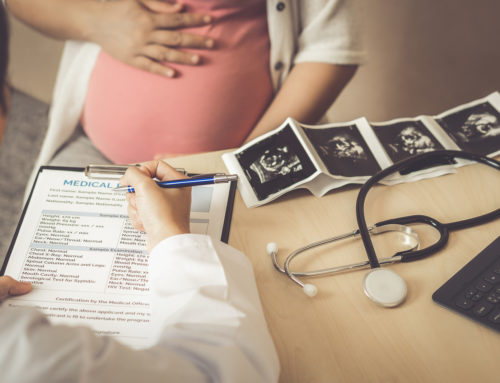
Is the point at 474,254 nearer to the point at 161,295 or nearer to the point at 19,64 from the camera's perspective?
the point at 161,295

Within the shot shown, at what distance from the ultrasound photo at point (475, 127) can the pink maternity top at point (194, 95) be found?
430 millimetres

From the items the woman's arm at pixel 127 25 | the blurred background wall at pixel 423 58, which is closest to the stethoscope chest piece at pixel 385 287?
the woman's arm at pixel 127 25

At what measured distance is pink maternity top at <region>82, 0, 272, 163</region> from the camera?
88cm

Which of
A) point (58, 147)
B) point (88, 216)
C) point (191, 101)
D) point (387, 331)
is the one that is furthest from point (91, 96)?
point (387, 331)

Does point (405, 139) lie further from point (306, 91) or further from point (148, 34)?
point (148, 34)

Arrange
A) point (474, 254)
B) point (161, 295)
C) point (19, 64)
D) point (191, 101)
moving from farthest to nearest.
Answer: point (19, 64), point (191, 101), point (474, 254), point (161, 295)

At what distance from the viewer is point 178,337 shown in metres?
0.41

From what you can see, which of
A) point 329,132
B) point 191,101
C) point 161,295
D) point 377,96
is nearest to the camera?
point 161,295

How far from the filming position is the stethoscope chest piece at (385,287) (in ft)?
1.68

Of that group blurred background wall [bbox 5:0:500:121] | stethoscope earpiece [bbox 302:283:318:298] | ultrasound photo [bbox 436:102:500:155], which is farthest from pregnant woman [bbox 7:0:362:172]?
blurred background wall [bbox 5:0:500:121]

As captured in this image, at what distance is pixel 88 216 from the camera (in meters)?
0.62

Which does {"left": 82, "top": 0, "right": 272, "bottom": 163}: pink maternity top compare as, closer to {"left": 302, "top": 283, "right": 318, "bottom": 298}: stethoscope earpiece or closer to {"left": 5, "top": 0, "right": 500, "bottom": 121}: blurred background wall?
{"left": 302, "top": 283, "right": 318, "bottom": 298}: stethoscope earpiece

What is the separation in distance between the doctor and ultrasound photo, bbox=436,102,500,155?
495 mm

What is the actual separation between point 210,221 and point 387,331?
29cm
